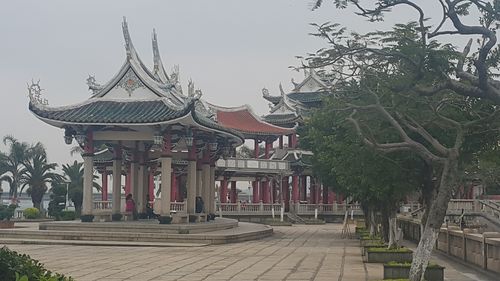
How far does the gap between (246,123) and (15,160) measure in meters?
18.8

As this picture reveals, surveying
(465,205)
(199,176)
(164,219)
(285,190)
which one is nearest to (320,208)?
(285,190)

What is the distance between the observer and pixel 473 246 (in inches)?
802

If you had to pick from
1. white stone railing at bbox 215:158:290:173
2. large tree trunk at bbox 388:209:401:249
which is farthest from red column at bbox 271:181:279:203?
large tree trunk at bbox 388:209:401:249

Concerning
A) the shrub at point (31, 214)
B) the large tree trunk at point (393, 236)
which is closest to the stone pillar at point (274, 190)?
the shrub at point (31, 214)

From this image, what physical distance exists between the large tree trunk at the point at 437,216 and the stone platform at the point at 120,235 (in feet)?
52.7

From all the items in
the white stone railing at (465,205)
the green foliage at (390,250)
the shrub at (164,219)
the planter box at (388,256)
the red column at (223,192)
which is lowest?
the planter box at (388,256)

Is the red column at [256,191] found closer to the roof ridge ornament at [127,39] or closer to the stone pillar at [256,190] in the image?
the stone pillar at [256,190]

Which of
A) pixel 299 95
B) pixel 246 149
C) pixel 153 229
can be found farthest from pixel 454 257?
pixel 246 149

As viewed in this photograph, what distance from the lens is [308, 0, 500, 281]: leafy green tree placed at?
9.27m

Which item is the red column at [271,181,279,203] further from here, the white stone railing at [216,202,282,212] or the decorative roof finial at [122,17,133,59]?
the decorative roof finial at [122,17,133,59]

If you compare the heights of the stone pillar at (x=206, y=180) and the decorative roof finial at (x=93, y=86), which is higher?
the decorative roof finial at (x=93, y=86)

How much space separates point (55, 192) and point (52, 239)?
2012 centimetres

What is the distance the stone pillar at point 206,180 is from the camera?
37953mm

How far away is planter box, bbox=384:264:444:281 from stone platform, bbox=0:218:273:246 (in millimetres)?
13485
